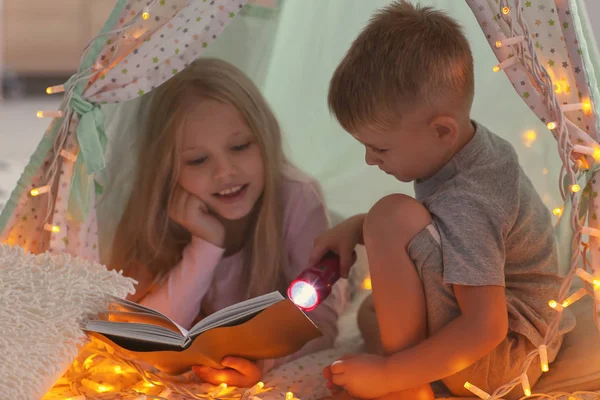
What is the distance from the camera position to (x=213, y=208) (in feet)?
4.86

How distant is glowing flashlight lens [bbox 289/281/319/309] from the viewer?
4.07 ft

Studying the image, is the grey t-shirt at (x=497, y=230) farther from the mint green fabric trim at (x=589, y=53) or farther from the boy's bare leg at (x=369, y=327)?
the boy's bare leg at (x=369, y=327)

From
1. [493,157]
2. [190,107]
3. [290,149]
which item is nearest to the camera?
[493,157]

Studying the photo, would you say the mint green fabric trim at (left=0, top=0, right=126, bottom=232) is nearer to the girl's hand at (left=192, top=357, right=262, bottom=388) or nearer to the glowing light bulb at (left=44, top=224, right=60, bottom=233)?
the glowing light bulb at (left=44, top=224, right=60, bottom=233)

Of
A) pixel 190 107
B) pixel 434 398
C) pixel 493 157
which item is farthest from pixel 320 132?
pixel 434 398

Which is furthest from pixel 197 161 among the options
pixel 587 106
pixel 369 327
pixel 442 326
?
pixel 587 106

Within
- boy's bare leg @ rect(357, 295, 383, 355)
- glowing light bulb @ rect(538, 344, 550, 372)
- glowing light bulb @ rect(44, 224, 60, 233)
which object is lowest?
glowing light bulb @ rect(538, 344, 550, 372)

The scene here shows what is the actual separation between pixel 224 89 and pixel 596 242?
727mm

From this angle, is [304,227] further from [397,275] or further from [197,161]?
[397,275]

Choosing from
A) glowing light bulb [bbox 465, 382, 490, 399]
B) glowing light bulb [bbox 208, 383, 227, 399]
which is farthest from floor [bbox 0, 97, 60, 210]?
glowing light bulb [bbox 465, 382, 490, 399]

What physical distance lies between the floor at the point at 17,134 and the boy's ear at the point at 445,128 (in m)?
1.86

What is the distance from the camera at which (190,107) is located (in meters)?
1.44

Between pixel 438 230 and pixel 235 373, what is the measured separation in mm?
413

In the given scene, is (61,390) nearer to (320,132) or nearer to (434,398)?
(434,398)
